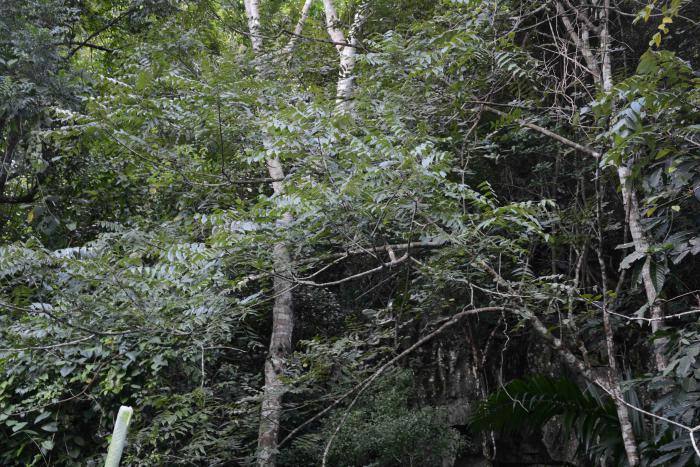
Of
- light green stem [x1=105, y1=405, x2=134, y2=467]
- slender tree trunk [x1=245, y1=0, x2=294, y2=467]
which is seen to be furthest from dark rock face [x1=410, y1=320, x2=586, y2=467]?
light green stem [x1=105, y1=405, x2=134, y2=467]

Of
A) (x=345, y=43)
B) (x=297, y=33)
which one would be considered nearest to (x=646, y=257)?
(x=345, y=43)

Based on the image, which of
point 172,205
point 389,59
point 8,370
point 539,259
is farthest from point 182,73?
point 539,259

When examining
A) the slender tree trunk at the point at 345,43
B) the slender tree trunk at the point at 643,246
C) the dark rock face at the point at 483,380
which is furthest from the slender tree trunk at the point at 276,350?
the slender tree trunk at the point at 643,246

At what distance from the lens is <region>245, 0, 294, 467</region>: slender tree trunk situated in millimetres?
3637

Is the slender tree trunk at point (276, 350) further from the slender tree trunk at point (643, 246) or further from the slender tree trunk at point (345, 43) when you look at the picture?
the slender tree trunk at point (643, 246)

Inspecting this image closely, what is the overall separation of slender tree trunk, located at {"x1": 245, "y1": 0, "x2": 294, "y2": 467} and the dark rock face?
1374mm

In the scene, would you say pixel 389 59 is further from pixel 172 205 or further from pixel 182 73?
pixel 172 205

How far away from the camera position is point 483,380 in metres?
5.26

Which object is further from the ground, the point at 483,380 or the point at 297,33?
the point at 297,33

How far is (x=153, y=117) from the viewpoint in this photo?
13.9 ft

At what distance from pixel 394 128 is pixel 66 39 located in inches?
166

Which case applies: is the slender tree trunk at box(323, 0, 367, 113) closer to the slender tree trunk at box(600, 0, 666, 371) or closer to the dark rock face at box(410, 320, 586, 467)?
the slender tree trunk at box(600, 0, 666, 371)

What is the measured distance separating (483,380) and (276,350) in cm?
180

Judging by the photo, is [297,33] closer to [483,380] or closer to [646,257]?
[483,380]
